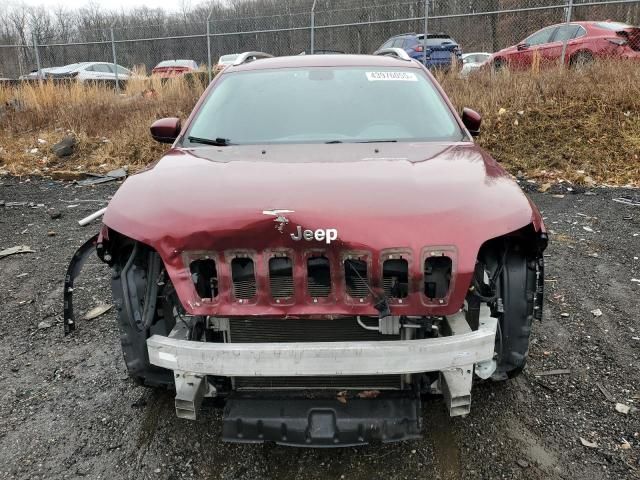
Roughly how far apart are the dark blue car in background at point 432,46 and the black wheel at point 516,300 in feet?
33.2

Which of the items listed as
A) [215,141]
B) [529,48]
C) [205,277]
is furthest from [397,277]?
[529,48]

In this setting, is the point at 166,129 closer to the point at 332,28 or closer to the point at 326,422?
the point at 326,422

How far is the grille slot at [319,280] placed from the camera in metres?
2.02

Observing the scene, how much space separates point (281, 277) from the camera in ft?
6.63

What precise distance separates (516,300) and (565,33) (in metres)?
10.4

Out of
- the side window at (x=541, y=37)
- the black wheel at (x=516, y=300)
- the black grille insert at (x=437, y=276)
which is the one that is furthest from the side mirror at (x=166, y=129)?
the side window at (x=541, y=37)

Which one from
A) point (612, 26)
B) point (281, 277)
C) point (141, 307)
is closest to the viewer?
point (281, 277)

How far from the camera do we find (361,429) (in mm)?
2020

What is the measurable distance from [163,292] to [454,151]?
1.66 m

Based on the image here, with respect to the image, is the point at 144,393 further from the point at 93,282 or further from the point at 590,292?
the point at 590,292

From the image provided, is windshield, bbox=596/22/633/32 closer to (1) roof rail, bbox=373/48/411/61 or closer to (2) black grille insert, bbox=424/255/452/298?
(1) roof rail, bbox=373/48/411/61

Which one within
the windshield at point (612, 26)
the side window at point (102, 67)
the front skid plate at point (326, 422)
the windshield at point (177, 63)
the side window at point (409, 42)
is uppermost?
the windshield at point (612, 26)

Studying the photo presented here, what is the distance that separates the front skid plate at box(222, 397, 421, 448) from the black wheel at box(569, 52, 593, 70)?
31.4 feet

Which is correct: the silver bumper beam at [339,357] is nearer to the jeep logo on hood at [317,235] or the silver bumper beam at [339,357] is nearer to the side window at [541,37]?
the jeep logo on hood at [317,235]
